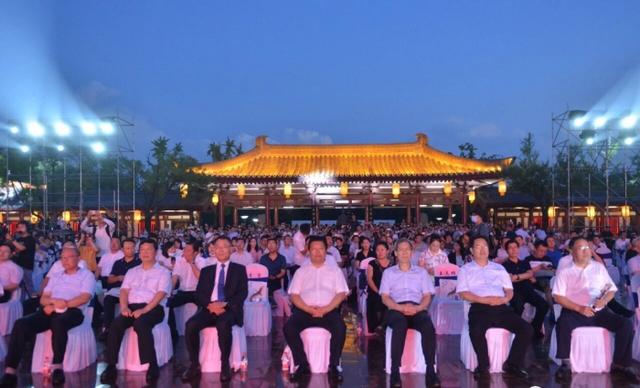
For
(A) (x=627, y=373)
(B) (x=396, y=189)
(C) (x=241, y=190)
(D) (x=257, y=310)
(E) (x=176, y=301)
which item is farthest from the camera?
(C) (x=241, y=190)

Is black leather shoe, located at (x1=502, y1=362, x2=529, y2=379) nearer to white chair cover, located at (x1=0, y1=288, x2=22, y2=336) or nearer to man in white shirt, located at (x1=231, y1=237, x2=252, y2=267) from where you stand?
man in white shirt, located at (x1=231, y1=237, x2=252, y2=267)

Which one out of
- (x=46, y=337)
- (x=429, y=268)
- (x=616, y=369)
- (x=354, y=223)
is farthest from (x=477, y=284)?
(x=354, y=223)

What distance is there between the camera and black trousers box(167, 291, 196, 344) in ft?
25.1

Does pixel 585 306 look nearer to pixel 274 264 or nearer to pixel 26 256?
pixel 274 264

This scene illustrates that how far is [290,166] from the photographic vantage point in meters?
24.7

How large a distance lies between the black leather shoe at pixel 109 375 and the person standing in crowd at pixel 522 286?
4891 millimetres

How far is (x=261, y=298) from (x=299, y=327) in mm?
2386

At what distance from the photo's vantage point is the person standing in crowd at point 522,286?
762 cm

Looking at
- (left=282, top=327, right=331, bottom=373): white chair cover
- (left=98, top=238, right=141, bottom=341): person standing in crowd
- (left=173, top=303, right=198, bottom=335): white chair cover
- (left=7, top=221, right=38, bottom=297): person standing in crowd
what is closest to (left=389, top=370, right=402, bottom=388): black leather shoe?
(left=282, top=327, right=331, bottom=373): white chair cover

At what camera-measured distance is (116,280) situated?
7.74 metres

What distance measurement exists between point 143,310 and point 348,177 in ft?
52.0

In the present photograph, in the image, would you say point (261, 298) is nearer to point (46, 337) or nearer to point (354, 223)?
point (46, 337)

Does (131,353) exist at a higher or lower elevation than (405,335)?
lower

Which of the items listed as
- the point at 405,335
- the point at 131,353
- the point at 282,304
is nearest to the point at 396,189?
the point at 282,304
